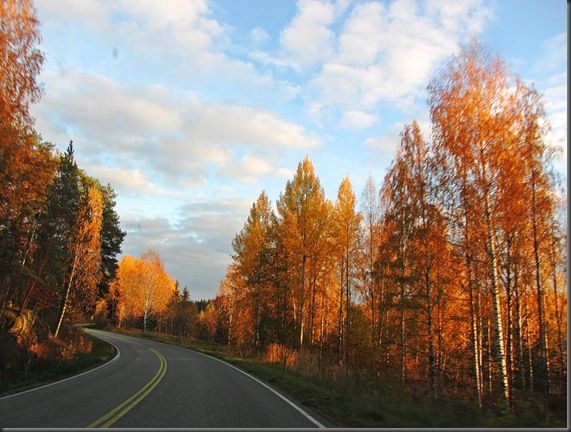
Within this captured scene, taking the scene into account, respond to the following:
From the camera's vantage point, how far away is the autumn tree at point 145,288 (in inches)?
2427

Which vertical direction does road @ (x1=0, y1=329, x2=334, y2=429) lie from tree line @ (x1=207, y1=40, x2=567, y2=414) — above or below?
below

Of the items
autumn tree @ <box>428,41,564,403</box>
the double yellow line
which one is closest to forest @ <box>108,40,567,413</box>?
autumn tree @ <box>428,41,564,403</box>

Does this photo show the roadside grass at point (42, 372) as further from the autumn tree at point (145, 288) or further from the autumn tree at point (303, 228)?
the autumn tree at point (145, 288)

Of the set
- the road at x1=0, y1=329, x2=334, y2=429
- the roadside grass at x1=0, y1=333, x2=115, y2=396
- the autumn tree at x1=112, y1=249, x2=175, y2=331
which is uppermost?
the autumn tree at x1=112, y1=249, x2=175, y2=331

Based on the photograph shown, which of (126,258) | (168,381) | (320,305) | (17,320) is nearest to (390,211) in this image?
(168,381)

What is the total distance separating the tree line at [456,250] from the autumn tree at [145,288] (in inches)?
1516

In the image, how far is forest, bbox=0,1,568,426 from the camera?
1198cm

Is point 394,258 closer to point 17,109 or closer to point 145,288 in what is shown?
point 17,109

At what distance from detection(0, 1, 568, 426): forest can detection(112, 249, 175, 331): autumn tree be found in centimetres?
2201

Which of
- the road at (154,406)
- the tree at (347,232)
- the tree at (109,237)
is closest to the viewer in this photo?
the road at (154,406)

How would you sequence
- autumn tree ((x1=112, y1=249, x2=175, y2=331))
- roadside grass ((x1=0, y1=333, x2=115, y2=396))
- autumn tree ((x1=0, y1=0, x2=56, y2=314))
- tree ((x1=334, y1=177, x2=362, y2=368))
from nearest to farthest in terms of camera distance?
autumn tree ((x1=0, y1=0, x2=56, y2=314))
roadside grass ((x1=0, y1=333, x2=115, y2=396))
tree ((x1=334, y1=177, x2=362, y2=368))
autumn tree ((x1=112, y1=249, x2=175, y2=331))

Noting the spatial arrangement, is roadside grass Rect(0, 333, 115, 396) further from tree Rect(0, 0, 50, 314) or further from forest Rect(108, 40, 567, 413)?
forest Rect(108, 40, 567, 413)

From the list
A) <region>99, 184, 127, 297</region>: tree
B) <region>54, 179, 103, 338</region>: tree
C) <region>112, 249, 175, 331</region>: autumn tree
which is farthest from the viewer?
<region>112, 249, 175, 331</region>: autumn tree

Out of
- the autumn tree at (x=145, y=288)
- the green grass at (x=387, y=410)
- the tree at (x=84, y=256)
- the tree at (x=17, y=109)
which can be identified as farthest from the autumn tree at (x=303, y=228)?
the autumn tree at (x=145, y=288)
